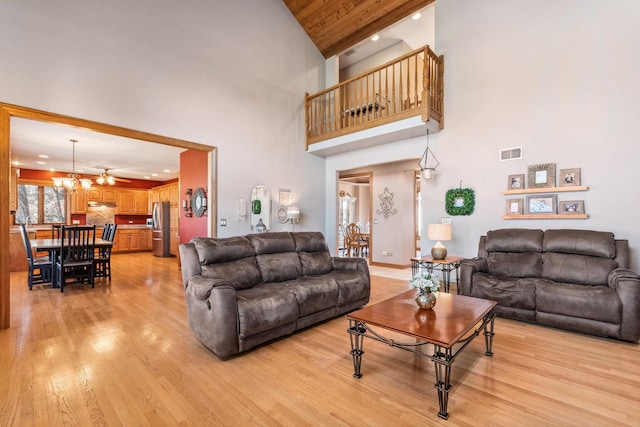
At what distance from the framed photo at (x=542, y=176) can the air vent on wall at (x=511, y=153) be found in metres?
0.25

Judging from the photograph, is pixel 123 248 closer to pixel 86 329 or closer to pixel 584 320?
pixel 86 329

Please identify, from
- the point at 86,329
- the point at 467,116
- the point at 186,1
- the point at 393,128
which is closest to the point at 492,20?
the point at 467,116

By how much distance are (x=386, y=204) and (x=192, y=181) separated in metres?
4.53

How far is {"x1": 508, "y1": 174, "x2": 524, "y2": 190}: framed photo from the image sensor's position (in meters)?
4.27

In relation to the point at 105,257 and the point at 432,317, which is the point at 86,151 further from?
the point at 432,317

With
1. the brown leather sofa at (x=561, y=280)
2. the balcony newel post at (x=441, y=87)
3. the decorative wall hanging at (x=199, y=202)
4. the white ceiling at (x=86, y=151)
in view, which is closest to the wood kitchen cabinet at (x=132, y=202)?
the white ceiling at (x=86, y=151)

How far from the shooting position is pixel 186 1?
4559 mm

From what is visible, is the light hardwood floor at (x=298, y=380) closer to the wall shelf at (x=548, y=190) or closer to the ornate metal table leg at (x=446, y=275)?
the ornate metal table leg at (x=446, y=275)

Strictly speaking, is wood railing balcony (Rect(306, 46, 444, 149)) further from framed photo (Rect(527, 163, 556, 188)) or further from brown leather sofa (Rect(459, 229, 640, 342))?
brown leather sofa (Rect(459, 229, 640, 342))

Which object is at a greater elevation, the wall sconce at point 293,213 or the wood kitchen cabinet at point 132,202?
the wood kitchen cabinet at point 132,202

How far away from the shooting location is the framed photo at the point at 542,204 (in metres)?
4.02

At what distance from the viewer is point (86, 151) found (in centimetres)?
627

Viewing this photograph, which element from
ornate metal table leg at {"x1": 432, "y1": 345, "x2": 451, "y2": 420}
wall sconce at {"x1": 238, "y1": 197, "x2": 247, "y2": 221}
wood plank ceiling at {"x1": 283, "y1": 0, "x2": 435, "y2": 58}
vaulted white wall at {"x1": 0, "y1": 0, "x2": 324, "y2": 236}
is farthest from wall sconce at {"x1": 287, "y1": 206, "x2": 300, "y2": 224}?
ornate metal table leg at {"x1": 432, "y1": 345, "x2": 451, "y2": 420}

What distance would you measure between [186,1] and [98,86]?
2040 mm
